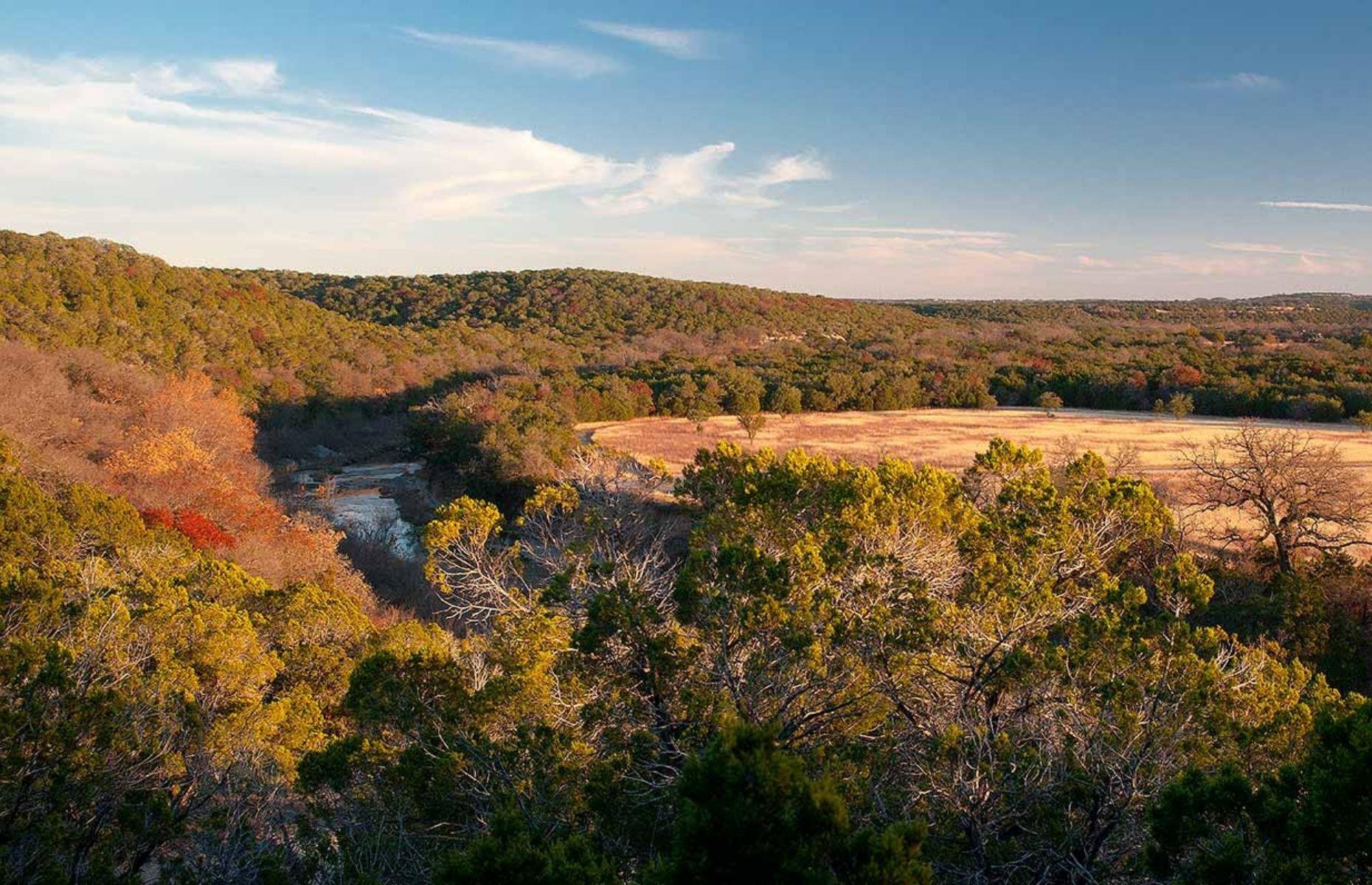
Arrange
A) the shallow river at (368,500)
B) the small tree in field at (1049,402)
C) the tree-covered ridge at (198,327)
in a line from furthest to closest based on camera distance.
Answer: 1. the small tree in field at (1049,402)
2. the tree-covered ridge at (198,327)
3. the shallow river at (368,500)

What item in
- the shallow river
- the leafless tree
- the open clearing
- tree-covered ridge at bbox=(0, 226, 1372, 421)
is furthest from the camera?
tree-covered ridge at bbox=(0, 226, 1372, 421)

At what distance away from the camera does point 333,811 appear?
6.72 m

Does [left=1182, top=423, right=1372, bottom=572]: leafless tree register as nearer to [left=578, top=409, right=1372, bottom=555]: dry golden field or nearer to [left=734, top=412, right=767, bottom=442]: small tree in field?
[left=578, top=409, right=1372, bottom=555]: dry golden field

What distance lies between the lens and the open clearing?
31047 millimetres

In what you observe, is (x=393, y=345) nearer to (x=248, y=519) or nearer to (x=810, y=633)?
(x=248, y=519)

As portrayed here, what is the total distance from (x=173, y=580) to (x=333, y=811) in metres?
5.95

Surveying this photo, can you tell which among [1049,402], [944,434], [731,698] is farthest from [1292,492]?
[1049,402]

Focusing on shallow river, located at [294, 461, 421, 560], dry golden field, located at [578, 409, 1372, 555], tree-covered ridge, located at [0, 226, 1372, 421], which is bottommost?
shallow river, located at [294, 461, 421, 560]

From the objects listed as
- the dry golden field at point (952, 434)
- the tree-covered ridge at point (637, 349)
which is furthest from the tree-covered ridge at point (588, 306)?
the dry golden field at point (952, 434)

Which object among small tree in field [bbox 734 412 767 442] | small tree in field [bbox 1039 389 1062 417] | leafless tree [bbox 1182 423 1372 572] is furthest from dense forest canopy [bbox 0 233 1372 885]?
small tree in field [bbox 1039 389 1062 417]

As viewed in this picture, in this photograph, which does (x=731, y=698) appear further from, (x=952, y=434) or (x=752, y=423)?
(x=952, y=434)

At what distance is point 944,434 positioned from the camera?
36938mm

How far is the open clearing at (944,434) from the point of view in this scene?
31.0 metres

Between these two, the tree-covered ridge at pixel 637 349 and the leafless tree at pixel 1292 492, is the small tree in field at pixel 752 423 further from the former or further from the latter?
the leafless tree at pixel 1292 492
